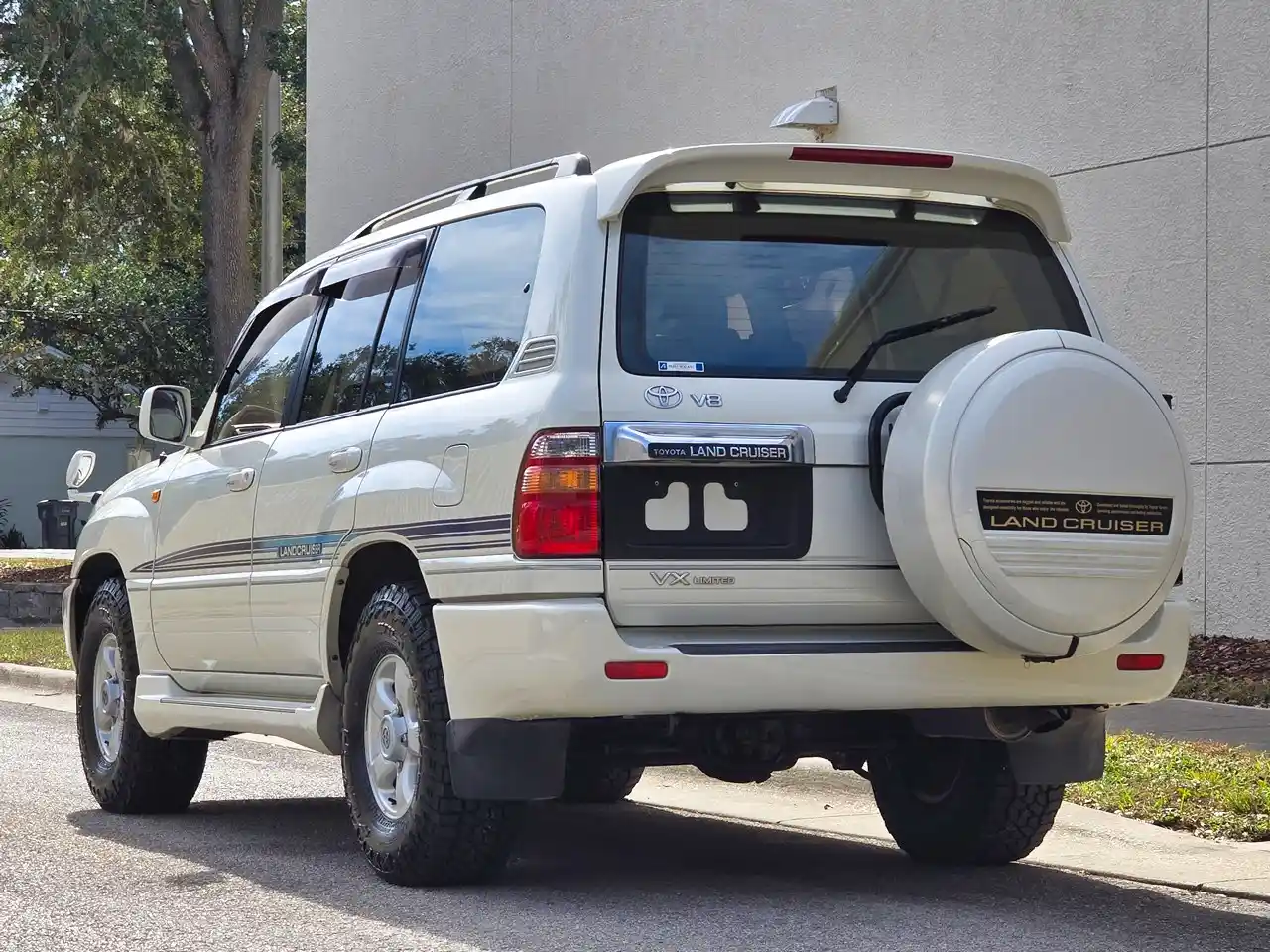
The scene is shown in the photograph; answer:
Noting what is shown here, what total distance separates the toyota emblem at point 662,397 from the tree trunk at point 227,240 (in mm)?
21471

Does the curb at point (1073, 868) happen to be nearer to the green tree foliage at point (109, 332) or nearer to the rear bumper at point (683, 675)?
the rear bumper at point (683, 675)

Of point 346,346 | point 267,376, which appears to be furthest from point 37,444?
point 346,346

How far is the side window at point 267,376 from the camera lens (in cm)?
782

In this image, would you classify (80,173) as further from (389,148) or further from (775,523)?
(775,523)

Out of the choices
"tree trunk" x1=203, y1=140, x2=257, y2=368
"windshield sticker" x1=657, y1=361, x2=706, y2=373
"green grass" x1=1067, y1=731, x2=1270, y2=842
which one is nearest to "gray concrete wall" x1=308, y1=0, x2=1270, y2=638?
"green grass" x1=1067, y1=731, x2=1270, y2=842

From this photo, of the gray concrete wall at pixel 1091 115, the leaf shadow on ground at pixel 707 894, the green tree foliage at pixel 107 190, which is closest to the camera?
the leaf shadow on ground at pixel 707 894

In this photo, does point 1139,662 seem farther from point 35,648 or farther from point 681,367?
point 35,648

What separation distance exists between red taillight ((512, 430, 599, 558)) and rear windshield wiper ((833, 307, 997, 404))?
805 millimetres

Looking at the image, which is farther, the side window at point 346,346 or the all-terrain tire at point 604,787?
the all-terrain tire at point 604,787

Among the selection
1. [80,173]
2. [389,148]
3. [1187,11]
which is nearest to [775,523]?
[1187,11]

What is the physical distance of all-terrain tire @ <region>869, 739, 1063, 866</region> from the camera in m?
7.00

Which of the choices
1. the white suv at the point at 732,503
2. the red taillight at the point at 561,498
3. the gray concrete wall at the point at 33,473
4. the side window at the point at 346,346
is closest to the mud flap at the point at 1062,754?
the white suv at the point at 732,503

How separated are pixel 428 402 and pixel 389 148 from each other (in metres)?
15.7

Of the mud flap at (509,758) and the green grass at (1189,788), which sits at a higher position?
the mud flap at (509,758)
